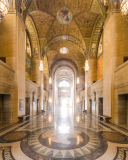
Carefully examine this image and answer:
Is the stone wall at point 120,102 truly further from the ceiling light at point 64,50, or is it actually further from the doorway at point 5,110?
the ceiling light at point 64,50

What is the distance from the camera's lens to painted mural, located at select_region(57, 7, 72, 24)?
1234cm

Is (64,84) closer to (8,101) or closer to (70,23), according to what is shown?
(70,23)

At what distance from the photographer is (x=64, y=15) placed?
1295cm

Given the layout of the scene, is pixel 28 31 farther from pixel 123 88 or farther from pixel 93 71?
pixel 123 88

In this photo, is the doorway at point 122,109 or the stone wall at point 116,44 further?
the stone wall at point 116,44

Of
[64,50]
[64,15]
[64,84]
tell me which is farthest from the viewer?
[64,84]

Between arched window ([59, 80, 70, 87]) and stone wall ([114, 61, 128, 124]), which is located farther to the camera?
arched window ([59, 80, 70, 87])

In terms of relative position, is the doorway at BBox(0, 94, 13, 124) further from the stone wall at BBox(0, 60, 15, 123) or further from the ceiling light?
the ceiling light

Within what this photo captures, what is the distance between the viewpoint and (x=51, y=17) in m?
12.9

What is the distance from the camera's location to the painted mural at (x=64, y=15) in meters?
12.3

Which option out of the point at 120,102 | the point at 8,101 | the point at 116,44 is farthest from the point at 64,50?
the point at 120,102

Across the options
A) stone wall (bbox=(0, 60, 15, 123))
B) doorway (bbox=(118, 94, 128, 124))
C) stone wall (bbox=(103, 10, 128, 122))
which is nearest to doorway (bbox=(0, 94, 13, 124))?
stone wall (bbox=(0, 60, 15, 123))

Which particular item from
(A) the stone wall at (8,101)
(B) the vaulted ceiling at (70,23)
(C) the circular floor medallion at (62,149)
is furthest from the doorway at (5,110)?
(B) the vaulted ceiling at (70,23)

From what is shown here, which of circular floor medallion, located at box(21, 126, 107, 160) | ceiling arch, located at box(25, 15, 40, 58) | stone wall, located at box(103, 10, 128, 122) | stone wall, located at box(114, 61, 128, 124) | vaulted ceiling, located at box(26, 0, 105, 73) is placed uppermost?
vaulted ceiling, located at box(26, 0, 105, 73)
